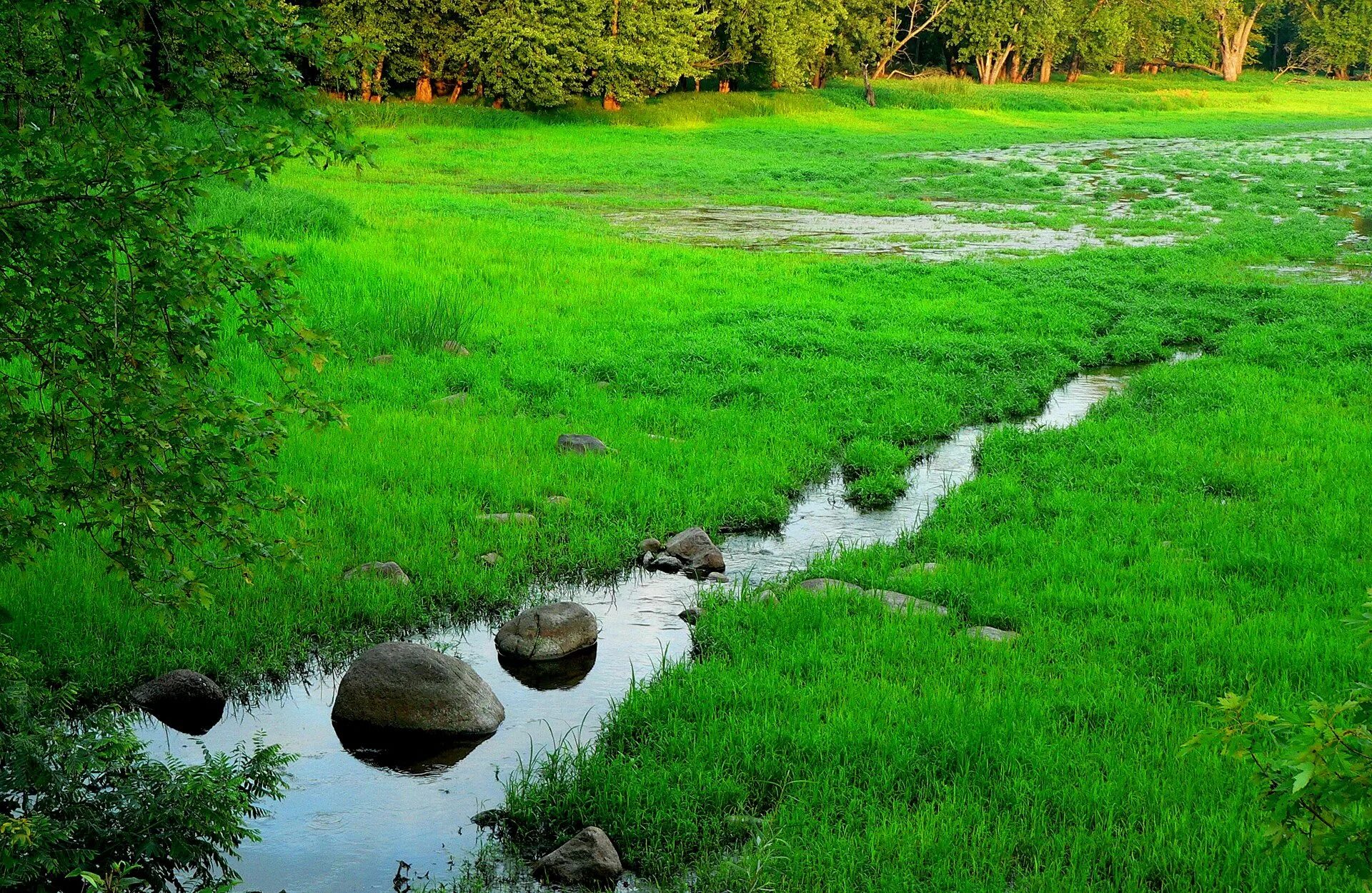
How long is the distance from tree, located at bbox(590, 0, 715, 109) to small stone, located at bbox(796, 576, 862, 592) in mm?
42069

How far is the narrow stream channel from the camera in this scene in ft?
16.4

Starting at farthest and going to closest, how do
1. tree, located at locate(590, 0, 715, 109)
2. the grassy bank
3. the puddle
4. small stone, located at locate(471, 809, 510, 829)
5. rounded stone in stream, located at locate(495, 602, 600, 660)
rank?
tree, located at locate(590, 0, 715, 109), the puddle, rounded stone in stream, located at locate(495, 602, 600, 660), small stone, located at locate(471, 809, 510, 829), the grassy bank

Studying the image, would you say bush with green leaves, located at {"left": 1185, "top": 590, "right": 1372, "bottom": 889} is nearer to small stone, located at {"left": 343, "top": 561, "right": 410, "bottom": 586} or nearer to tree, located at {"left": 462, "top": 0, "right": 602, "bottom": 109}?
small stone, located at {"left": 343, "top": 561, "right": 410, "bottom": 586}

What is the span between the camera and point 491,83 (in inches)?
1783

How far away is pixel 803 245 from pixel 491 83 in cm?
2702

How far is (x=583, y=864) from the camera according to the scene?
482 cm

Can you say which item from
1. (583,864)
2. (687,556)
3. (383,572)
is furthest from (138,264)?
(687,556)

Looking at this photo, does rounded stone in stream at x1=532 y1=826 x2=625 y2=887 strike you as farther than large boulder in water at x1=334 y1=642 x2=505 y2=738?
No

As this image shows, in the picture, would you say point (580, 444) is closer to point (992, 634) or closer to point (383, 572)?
point (383, 572)

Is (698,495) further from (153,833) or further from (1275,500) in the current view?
(153,833)

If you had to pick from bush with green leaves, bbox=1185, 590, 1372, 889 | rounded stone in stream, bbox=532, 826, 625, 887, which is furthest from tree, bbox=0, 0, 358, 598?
bush with green leaves, bbox=1185, 590, 1372, 889

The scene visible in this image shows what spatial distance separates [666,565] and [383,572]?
189 centimetres

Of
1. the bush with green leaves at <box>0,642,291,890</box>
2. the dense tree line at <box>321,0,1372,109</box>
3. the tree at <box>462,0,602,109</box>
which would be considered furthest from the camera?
the dense tree line at <box>321,0,1372,109</box>

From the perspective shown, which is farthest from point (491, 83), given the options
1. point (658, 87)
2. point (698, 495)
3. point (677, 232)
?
point (698, 495)
